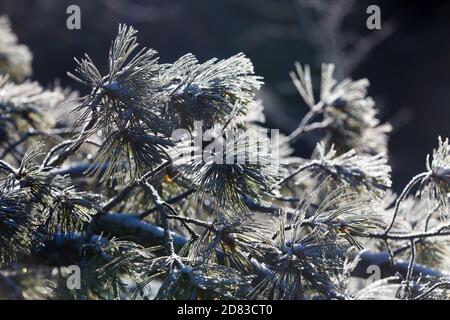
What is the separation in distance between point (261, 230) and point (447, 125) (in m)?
6.44

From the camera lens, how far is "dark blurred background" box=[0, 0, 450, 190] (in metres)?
7.24

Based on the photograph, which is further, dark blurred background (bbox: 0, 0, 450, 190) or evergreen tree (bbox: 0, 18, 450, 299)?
dark blurred background (bbox: 0, 0, 450, 190)

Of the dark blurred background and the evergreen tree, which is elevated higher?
the dark blurred background

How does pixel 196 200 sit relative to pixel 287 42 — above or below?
below

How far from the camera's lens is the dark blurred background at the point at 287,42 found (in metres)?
7.24

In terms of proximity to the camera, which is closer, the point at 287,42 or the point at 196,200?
the point at 196,200

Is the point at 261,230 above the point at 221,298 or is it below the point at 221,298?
above

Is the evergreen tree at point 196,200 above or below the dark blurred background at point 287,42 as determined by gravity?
below

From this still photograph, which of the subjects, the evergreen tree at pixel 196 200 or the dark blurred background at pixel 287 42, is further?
the dark blurred background at pixel 287 42

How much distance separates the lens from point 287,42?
8.20m

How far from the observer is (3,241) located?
1317 mm

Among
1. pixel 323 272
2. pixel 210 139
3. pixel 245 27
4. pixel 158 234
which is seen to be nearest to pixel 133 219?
pixel 158 234
